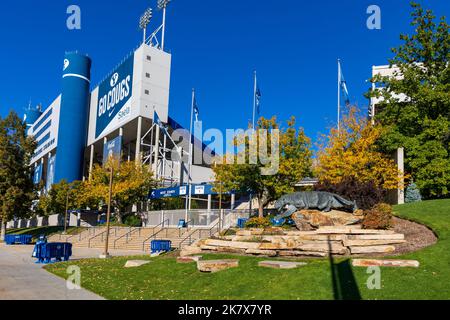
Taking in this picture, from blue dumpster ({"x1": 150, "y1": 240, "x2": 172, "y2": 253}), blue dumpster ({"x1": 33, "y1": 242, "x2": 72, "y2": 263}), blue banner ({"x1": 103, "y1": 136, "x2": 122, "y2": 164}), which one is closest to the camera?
blue dumpster ({"x1": 33, "y1": 242, "x2": 72, "y2": 263})

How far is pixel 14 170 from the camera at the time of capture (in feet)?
138

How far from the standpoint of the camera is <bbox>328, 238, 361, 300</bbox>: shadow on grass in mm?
9123

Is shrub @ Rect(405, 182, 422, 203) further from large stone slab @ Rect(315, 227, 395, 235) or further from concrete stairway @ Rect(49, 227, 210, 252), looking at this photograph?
concrete stairway @ Rect(49, 227, 210, 252)

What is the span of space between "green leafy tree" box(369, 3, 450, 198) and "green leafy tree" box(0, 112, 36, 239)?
34146 mm

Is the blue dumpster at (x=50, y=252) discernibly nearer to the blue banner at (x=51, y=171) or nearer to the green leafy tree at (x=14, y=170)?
the green leafy tree at (x=14, y=170)

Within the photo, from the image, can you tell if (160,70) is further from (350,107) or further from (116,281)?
(116,281)

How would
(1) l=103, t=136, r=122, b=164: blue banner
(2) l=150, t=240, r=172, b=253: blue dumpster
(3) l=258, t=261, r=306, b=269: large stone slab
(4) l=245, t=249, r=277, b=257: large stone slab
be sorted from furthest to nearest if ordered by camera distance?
(1) l=103, t=136, r=122, b=164: blue banner → (2) l=150, t=240, r=172, b=253: blue dumpster → (4) l=245, t=249, r=277, b=257: large stone slab → (3) l=258, t=261, r=306, b=269: large stone slab

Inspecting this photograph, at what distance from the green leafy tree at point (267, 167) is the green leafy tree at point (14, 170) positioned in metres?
22.5

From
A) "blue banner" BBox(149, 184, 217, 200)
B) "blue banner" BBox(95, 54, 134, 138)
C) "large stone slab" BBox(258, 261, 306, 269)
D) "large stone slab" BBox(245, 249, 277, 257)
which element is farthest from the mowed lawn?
"blue banner" BBox(95, 54, 134, 138)

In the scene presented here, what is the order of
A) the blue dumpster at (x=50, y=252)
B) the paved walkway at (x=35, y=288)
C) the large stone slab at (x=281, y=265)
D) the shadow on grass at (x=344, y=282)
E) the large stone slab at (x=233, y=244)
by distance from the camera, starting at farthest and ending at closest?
the blue dumpster at (x=50, y=252) → the large stone slab at (x=233, y=244) → the large stone slab at (x=281, y=265) → the paved walkway at (x=35, y=288) → the shadow on grass at (x=344, y=282)

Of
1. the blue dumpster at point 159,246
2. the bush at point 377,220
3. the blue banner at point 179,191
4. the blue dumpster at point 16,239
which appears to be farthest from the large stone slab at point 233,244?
the blue dumpster at point 16,239

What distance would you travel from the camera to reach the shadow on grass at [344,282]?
359 inches

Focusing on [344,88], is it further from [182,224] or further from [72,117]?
[72,117]

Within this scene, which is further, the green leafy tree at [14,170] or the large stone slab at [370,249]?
the green leafy tree at [14,170]
